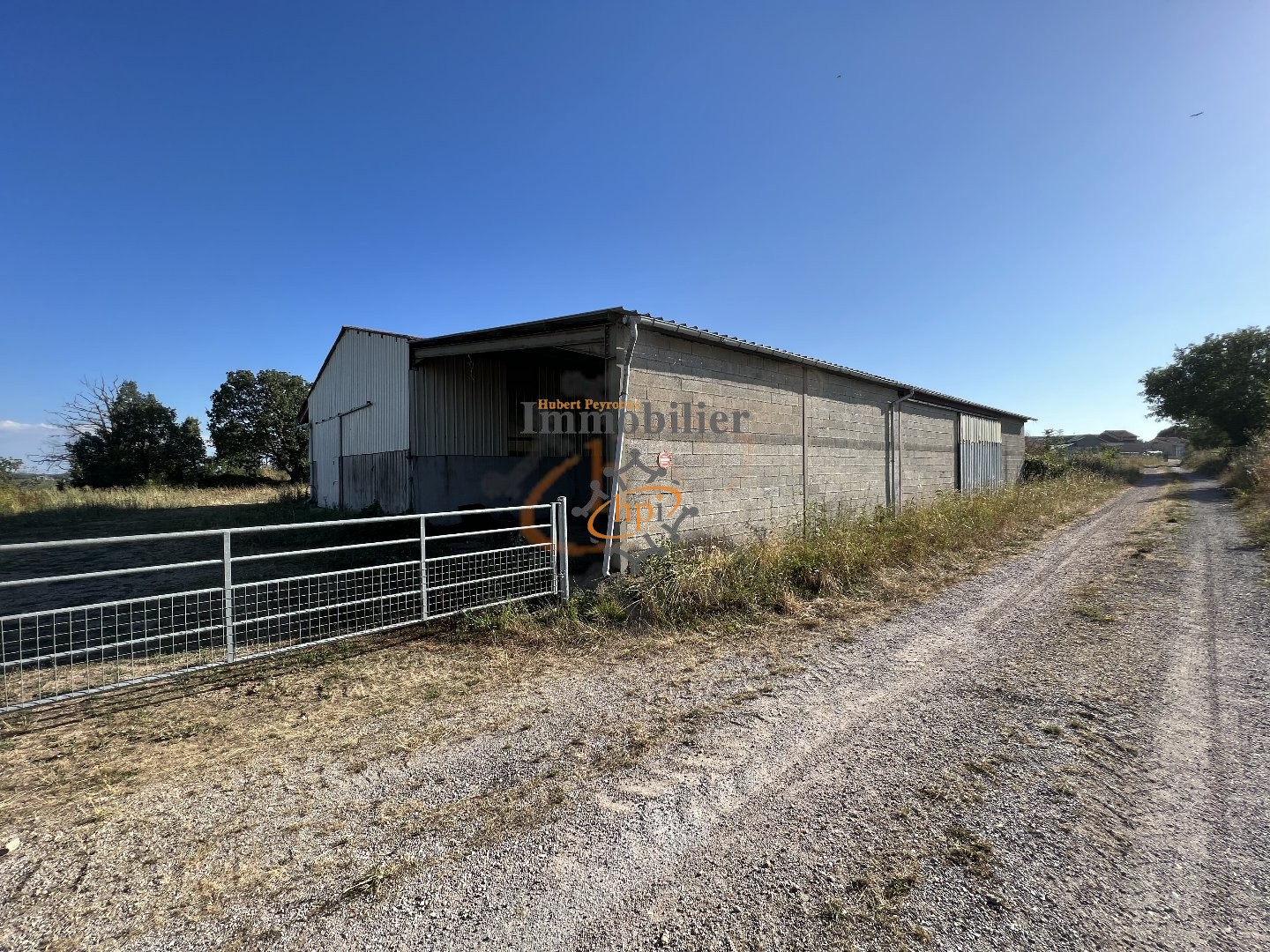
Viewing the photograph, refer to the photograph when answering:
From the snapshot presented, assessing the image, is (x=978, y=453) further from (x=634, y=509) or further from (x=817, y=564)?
(x=634, y=509)

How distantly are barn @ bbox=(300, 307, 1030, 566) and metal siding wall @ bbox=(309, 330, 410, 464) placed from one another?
0.23 ft

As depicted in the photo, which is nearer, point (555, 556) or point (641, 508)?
point (555, 556)

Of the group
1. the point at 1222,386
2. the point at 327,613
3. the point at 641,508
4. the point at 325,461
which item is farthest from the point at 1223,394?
the point at 325,461

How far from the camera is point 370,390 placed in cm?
1295

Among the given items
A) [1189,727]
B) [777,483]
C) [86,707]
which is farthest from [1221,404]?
[86,707]

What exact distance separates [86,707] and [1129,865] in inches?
246

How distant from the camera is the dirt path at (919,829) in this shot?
1.89m

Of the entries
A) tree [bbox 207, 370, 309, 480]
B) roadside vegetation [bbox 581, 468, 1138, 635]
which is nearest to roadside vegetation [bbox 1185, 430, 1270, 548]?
roadside vegetation [bbox 581, 468, 1138, 635]

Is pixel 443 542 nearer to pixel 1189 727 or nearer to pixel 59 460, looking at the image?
pixel 1189 727

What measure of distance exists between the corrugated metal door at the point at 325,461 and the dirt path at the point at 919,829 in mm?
16184

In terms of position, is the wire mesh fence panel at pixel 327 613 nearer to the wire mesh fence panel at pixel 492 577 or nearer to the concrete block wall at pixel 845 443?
the wire mesh fence panel at pixel 492 577

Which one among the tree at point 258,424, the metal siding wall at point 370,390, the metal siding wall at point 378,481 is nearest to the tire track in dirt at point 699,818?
the metal siding wall at point 378,481

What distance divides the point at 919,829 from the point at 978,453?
17688mm

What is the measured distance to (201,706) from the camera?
3.79 meters
